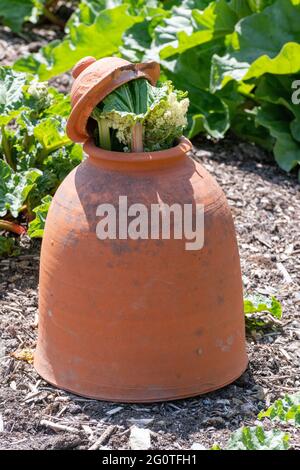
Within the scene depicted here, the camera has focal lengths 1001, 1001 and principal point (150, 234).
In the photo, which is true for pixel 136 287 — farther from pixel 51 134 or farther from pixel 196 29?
pixel 196 29

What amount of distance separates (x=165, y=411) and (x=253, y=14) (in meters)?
2.68

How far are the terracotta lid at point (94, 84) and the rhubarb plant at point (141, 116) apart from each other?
4 centimetres

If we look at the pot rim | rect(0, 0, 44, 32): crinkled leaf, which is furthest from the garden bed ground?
rect(0, 0, 44, 32): crinkled leaf

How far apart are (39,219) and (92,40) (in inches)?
73.0

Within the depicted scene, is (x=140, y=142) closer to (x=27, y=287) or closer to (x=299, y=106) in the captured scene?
(x=27, y=287)

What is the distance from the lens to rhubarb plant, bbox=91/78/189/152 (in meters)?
3.23

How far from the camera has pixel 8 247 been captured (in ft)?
14.4

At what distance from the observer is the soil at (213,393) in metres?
3.26

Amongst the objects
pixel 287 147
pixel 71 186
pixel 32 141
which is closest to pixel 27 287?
pixel 32 141

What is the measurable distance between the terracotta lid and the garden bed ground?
0.92m

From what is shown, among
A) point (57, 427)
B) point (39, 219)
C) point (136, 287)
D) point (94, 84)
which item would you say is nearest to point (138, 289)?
point (136, 287)

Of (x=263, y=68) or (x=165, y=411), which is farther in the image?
(x=263, y=68)

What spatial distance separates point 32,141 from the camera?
449 cm

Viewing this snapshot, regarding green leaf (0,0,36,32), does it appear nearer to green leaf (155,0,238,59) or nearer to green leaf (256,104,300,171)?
green leaf (155,0,238,59)
